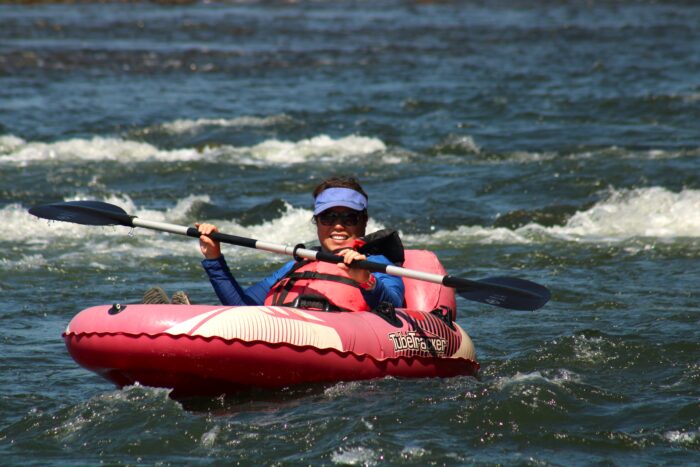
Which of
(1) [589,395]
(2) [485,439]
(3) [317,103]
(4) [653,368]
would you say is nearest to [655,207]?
(4) [653,368]

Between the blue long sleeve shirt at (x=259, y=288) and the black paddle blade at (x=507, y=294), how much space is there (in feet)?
1.10

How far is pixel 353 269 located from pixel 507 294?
86cm

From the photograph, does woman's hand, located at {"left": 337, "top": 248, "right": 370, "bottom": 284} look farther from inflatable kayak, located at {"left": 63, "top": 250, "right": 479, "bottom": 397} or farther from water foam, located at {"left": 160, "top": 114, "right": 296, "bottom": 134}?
water foam, located at {"left": 160, "top": 114, "right": 296, "bottom": 134}

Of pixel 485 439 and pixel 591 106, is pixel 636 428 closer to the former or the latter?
pixel 485 439

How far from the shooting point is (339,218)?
5.75 meters

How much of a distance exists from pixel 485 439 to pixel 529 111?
11.0 m

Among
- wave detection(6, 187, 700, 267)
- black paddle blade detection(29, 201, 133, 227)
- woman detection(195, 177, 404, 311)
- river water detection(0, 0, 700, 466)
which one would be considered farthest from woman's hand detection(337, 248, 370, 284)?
wave detection(6, 187, 700, 267)

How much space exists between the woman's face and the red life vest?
105mm

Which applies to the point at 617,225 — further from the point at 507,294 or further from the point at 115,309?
the point at 115,309

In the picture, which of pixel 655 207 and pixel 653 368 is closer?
pixel 653 368

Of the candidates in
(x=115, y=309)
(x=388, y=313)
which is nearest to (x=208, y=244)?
(x=115, y=309)

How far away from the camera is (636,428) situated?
5.12 meters

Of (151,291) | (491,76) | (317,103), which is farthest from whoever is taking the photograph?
(491,76)

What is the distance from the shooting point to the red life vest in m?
5.66
